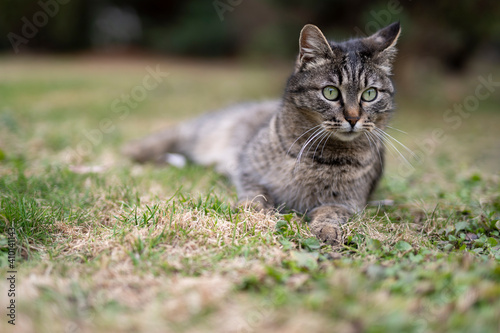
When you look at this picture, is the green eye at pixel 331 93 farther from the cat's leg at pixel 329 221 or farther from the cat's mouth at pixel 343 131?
the cat's leg at pixel 329 221

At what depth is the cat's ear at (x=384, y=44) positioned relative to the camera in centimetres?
266

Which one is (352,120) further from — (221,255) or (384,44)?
(221,255)

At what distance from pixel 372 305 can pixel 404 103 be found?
305 inches

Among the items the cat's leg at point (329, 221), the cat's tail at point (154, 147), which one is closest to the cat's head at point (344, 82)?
the cat's leg at point (329, 221)

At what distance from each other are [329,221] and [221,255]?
760 millimetres

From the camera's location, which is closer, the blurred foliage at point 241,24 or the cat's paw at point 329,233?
the cat's paw at point 329,233

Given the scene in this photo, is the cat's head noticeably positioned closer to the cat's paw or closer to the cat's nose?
the cat's nose

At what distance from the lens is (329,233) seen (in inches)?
87.6

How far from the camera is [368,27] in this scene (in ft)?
22.1

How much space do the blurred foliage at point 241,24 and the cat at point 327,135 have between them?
443 cm

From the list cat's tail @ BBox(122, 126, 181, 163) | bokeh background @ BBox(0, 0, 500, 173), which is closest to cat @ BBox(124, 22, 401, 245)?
cat's tail @ BBox(122, 126, 181, 163)

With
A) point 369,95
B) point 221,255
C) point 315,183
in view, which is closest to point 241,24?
point 369,95

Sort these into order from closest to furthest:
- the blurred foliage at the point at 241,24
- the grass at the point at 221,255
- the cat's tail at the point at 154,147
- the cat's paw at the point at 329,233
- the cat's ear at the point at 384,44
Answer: the grass at the point at 221,255
the cat's paw at the point at 329,233
the cat's ear at the point at 384,44
the cat's tail at the point at 154,147
the blurred foliage at the point at 241,24

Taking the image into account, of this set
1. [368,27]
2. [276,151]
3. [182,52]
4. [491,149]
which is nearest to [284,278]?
[276,151]
